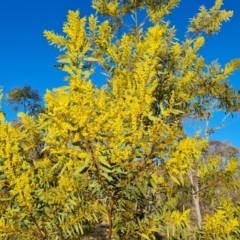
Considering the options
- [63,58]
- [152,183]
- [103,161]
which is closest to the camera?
[103,161]

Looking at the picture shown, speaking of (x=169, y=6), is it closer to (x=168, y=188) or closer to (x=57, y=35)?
(x=57, y=35)

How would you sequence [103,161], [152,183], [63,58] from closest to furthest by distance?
[103,161] → [152,183] → [63,58]

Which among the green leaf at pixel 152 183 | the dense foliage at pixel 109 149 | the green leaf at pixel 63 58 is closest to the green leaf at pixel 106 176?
the dense foliage at pixel 109 149

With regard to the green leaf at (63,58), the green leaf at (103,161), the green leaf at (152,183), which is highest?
the green leaf at (63,58)

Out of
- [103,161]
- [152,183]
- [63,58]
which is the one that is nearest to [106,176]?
[103,161]

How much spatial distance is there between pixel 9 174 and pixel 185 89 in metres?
2.24

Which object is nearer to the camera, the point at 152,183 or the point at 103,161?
the point at 103,161

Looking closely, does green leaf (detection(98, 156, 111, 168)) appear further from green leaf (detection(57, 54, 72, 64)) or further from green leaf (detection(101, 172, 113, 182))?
green leaf (detection(57, 54, 72, 64))

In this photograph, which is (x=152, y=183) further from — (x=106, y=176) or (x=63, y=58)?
(x=63, y=58)

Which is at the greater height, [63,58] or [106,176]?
[63,58]

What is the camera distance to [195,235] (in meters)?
3.30

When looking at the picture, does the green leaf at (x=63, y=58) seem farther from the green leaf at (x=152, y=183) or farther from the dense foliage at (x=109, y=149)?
the green leaf at (x=152, y=183)

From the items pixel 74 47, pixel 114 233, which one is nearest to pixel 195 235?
pixel 114 233

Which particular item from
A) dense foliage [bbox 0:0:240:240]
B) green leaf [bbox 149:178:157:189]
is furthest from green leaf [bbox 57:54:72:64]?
green leaf [bbox 149:178:157:189]
